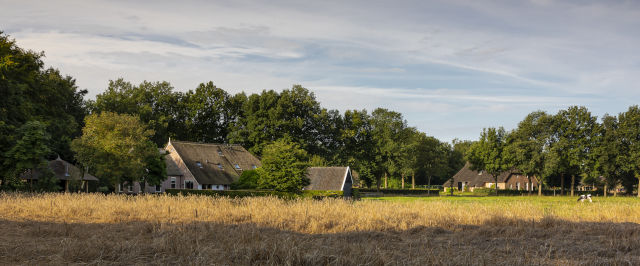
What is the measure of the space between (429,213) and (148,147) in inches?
1090

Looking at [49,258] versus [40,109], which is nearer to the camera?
[49,258]

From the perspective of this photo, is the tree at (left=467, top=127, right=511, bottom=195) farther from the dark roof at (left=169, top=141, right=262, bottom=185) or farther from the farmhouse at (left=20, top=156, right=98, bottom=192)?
the farmhouse at (left=20, top=156, right=98, bottom=192)

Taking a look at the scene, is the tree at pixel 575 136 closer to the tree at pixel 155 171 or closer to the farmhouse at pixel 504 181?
the farmhouse at pixel 504 181

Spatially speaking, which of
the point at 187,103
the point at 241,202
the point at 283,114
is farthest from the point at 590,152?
the point at 241,202

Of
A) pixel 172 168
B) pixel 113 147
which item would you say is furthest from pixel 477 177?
pixel 113 147

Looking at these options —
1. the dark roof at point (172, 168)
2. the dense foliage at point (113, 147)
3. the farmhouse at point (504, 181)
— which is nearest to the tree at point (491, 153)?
the farmhouse at point (504, 181)

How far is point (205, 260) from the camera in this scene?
938cm

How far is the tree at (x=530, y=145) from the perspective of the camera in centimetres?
7050

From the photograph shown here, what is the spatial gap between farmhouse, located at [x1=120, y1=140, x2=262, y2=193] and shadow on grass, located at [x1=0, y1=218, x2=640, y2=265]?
40032 mm

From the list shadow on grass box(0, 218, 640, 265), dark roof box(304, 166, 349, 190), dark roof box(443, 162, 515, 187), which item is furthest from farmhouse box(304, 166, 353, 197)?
shadow on grass box(0, 218, 640, 265)

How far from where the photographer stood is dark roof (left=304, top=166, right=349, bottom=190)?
61.4 meters

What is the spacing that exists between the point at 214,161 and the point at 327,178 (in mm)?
13563

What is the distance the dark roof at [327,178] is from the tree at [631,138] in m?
38.1

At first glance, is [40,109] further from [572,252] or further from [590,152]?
[590,152]
